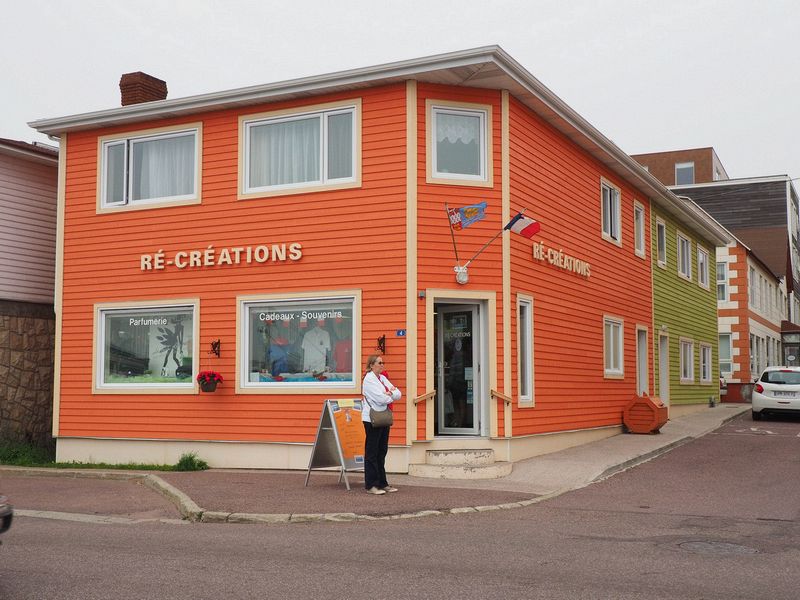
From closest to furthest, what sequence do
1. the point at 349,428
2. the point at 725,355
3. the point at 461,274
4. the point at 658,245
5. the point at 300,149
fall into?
1. the point at 349,428
2. the point at 461,274
3. the point at 300,149
4. the point at 658,245
5. the point at 725,355

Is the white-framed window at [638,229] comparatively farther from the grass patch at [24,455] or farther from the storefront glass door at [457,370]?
the grass patch at [24,455]

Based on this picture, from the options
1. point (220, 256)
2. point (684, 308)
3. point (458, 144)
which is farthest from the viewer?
point (684, 308)

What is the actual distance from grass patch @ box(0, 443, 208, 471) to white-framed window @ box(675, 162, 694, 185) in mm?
49064

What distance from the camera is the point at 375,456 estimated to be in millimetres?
12508

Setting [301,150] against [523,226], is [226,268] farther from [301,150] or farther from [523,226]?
[523,226]

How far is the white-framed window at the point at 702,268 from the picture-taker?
30450 millimetres

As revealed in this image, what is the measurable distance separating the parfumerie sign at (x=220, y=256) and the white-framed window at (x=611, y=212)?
8342mm

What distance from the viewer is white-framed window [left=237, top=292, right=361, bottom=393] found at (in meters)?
15.3

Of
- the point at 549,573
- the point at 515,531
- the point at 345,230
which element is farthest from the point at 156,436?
the point at 549,573

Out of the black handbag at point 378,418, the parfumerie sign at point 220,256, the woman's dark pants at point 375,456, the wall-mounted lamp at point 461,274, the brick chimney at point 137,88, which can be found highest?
the brick chimney at point 137,88

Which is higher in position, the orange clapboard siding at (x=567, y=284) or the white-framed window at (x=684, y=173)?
the white-framed window at (x=684, y=173)

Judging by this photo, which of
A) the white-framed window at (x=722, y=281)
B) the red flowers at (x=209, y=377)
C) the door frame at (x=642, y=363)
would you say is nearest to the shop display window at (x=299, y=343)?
the red flowers at (x=209, y=377)

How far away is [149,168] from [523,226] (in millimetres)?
7085

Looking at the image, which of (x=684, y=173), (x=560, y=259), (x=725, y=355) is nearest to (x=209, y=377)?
(x=560, y=259)
